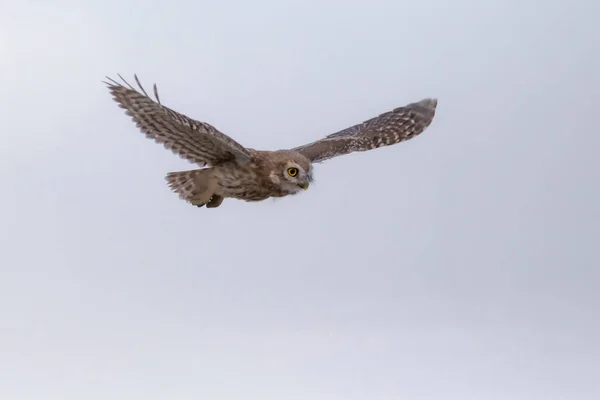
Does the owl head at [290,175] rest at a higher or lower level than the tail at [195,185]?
lower

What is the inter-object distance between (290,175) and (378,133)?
2600 millimetres

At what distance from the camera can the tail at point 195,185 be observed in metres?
12.9

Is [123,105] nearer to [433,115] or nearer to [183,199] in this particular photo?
[183,199]

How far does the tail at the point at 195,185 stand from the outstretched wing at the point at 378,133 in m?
1.47

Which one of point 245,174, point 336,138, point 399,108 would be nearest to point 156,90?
point 245,174

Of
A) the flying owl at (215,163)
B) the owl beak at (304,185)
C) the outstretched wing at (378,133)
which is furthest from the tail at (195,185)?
the outstretched wing at (378,133)

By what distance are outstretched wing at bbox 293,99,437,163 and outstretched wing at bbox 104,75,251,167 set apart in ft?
4.90

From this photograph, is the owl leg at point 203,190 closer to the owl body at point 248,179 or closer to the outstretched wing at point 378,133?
the owl body at point 248,179

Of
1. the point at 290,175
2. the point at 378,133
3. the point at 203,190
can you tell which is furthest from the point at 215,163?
the point at 378,133

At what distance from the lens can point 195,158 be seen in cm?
1286

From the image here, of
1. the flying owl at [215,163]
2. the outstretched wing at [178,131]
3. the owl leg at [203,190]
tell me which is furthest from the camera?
the owl leg at [203,190]

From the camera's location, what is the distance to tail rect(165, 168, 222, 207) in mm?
12852

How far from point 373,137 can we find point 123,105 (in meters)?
3.86

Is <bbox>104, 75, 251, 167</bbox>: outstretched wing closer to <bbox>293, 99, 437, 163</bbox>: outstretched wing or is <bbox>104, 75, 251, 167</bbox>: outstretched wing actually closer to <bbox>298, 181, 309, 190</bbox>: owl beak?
<bbox>298, 181, 309, 190</bbox>: owl beak
